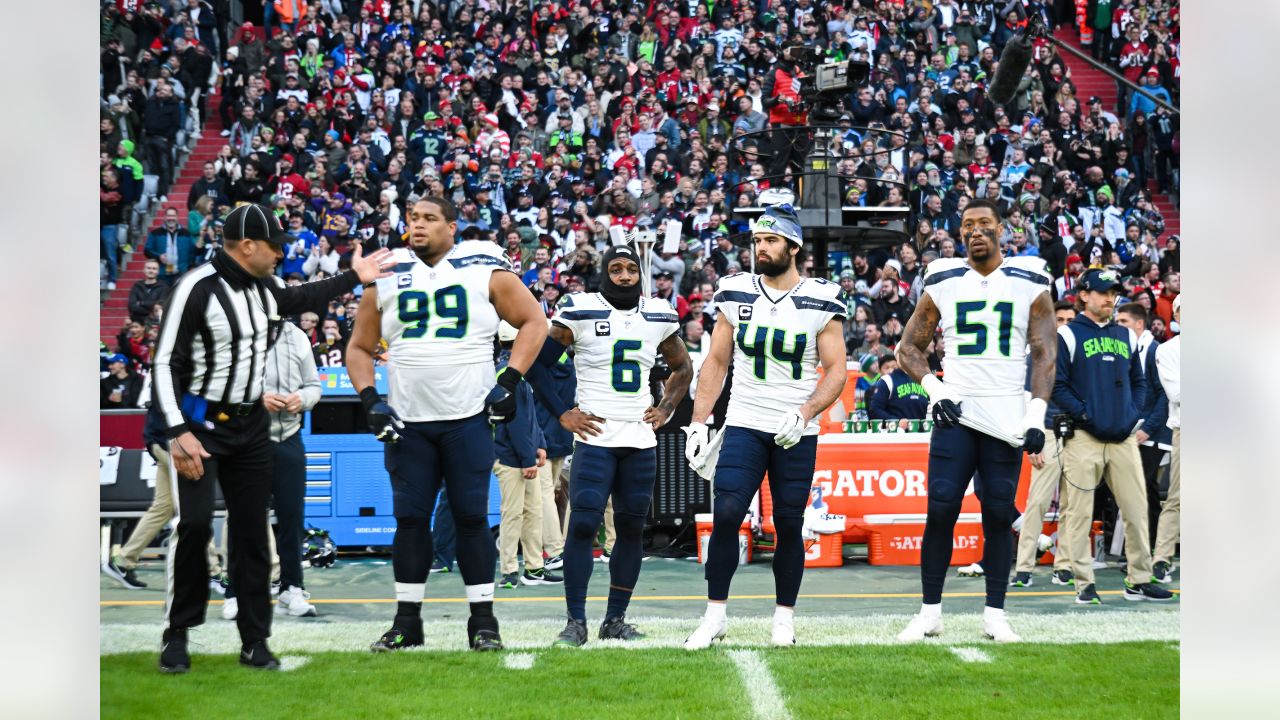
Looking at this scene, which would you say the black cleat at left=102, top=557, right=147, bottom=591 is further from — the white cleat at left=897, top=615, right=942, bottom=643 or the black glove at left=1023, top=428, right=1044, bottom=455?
the black glove at left=1023, top=428, right=1044, bottom=455

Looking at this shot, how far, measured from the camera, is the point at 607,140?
18.1m

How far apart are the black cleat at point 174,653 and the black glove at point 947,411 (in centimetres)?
377

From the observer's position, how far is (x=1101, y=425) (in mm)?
8281

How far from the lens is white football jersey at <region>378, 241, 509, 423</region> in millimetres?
6250

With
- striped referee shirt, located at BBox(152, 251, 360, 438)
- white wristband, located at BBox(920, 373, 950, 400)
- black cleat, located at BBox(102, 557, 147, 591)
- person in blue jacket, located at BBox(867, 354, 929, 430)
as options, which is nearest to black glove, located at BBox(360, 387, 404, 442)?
striped referee shirt, located at BBox(152, 251, 360, 438)

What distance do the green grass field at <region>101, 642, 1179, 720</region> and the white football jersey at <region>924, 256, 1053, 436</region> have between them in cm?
124

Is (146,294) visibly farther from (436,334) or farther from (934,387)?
(934,387)

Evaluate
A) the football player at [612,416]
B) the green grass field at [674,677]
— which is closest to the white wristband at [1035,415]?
the green grass field at [674,677]

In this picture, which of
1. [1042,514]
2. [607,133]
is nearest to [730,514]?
[1042,514]

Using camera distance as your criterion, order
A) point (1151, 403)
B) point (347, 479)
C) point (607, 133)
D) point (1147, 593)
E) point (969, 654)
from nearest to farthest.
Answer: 1. point (969, 654)
2. point (1147, 593)
3. point (1151, 403)
4. point (347, 479)
5. point (607, 133)

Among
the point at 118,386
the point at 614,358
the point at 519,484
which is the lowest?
the point at 519,484

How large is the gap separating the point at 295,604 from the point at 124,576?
2.01m
